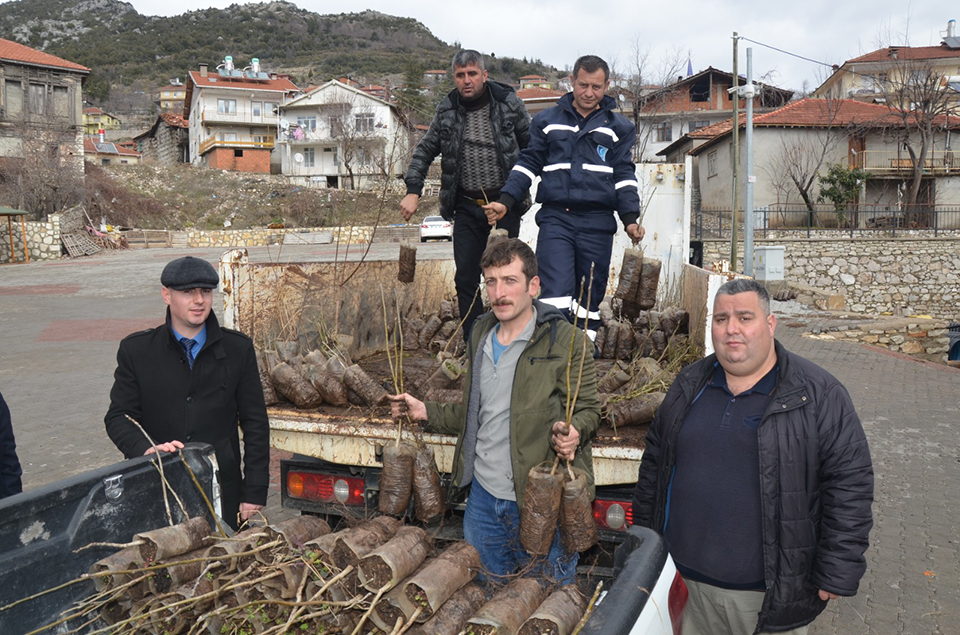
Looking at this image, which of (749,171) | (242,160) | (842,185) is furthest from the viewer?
(242,160)

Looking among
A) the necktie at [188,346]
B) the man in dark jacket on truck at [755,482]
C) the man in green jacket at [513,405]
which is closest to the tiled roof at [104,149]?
the necktie at [188,346]

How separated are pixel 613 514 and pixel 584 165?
217 centimetres

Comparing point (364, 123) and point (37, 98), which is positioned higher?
point (37, 98)

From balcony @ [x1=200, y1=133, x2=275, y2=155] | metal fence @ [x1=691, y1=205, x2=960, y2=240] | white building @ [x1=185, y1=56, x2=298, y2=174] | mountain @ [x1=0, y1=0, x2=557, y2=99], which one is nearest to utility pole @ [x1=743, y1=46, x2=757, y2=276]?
metal fence @ [x1=691, y1=205, x2=960, y2=240]

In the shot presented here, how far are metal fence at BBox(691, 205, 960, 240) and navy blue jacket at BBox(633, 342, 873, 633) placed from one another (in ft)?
82.5

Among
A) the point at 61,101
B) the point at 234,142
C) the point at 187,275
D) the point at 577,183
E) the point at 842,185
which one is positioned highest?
the point at 61,101

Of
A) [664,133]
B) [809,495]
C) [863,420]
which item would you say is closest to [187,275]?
[809,495]

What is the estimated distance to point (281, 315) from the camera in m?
4.34

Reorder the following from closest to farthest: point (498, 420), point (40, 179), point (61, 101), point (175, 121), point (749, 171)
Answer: point (498, 420) → point (749, 171) → point (40, 179) → point (61, 101) → point (175, 121)

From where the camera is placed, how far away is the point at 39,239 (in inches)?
1104

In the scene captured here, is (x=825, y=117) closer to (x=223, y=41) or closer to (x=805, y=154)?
(x=805, y=154)

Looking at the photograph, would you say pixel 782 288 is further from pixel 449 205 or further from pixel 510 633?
pixel 510 633

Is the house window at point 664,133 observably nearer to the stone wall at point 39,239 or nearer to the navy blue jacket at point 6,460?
the stone wall at point 39,239

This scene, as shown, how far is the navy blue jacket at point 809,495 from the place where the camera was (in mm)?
2391
